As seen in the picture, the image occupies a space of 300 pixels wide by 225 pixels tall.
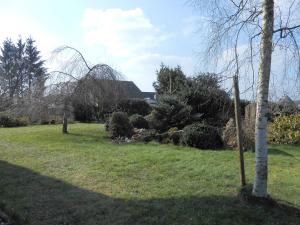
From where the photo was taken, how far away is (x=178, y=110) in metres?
17.9

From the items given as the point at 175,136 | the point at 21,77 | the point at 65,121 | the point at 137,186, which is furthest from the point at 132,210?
the point at 21,77

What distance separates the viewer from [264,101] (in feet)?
22.2

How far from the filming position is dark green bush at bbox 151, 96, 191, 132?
57.6 ft

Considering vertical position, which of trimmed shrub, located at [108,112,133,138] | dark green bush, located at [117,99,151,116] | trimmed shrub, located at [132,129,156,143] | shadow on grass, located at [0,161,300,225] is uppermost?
dark green bush, located at [117,99,151,116]

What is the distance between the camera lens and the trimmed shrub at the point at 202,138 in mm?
13799

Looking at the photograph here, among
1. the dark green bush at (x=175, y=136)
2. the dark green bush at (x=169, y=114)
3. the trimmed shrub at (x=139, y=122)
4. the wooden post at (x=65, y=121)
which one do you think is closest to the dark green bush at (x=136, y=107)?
the trimmed shrub at (x=139, y=122)

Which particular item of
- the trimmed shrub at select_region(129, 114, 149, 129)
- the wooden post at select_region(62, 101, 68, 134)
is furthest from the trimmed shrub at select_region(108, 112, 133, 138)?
the wooden post at select_region(62, 101, 68, 134)

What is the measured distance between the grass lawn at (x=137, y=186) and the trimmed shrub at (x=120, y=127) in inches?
140

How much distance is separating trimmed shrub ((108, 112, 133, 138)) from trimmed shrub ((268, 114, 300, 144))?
5.74 m

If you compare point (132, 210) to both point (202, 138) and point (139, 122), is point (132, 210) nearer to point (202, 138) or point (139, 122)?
point (202, 138)

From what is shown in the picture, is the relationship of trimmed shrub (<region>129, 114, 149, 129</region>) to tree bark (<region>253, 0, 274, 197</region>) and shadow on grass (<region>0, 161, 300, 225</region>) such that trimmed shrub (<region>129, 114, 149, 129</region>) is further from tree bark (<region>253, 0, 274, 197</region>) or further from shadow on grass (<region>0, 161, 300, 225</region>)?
tree bark (<region>253, 0, 274, 197</region>)

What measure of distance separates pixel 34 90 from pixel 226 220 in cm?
1486

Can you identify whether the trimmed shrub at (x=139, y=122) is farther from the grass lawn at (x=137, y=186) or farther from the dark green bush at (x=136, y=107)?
the dark green bush at (x=136, y=107)

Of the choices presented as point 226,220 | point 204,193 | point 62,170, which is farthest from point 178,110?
point 226,220
